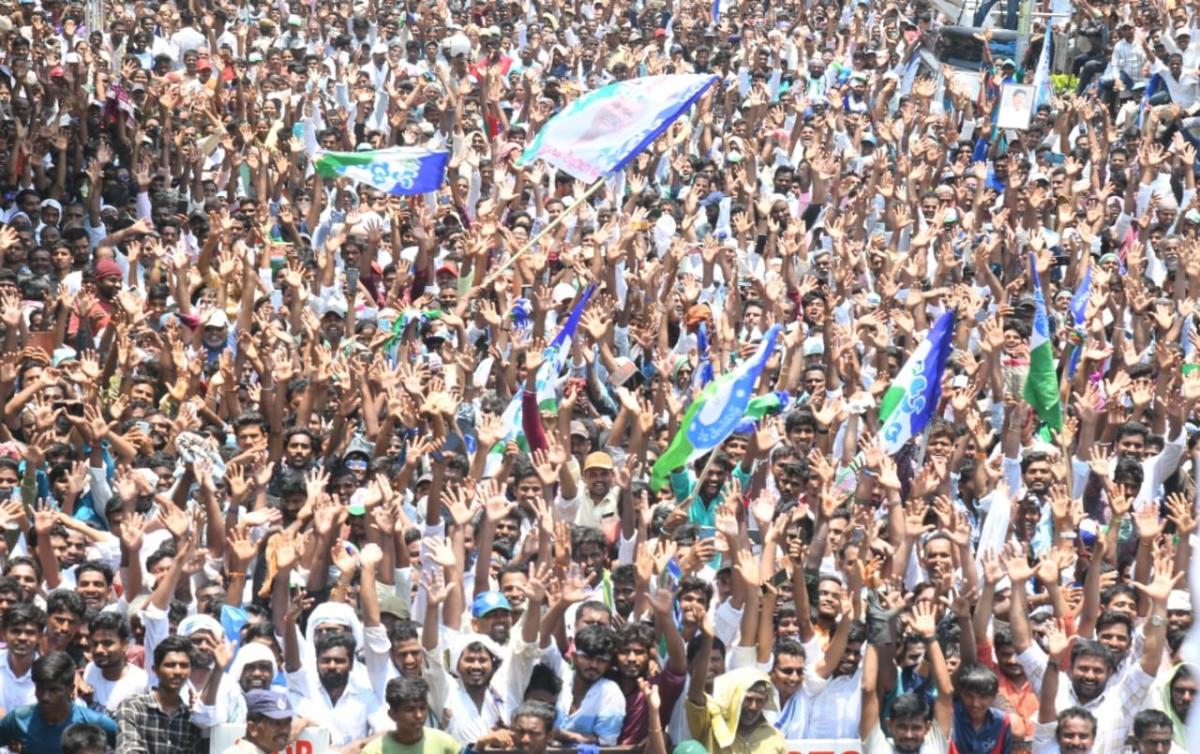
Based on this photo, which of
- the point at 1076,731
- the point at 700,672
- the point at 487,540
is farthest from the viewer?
the point at 487,540

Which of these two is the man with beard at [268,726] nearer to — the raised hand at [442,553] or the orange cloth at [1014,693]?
the raised hand at [442,553]

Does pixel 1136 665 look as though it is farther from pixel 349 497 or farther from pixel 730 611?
pixel 349 497

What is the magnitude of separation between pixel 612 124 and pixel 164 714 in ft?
21.2

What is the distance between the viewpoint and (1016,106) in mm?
17250

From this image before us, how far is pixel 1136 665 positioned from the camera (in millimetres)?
8625

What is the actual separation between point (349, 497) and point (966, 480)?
109 inches

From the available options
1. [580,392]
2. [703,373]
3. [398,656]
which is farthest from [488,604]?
[703,373]

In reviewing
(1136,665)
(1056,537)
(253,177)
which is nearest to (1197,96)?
(253,177)

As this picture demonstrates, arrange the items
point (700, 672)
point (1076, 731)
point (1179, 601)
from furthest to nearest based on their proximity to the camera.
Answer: point (1179, 601) → point (700, 672) → point (1076, 731)

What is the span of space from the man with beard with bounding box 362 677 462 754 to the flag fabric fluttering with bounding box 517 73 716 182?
5963 mm

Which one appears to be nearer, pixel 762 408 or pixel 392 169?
pixel 762 408

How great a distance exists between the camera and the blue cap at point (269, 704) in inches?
316

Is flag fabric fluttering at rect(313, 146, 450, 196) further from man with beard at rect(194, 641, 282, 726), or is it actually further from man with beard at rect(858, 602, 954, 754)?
man with beard at rect(858, 602, 954, 754)

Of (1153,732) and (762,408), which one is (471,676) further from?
(762,408)
